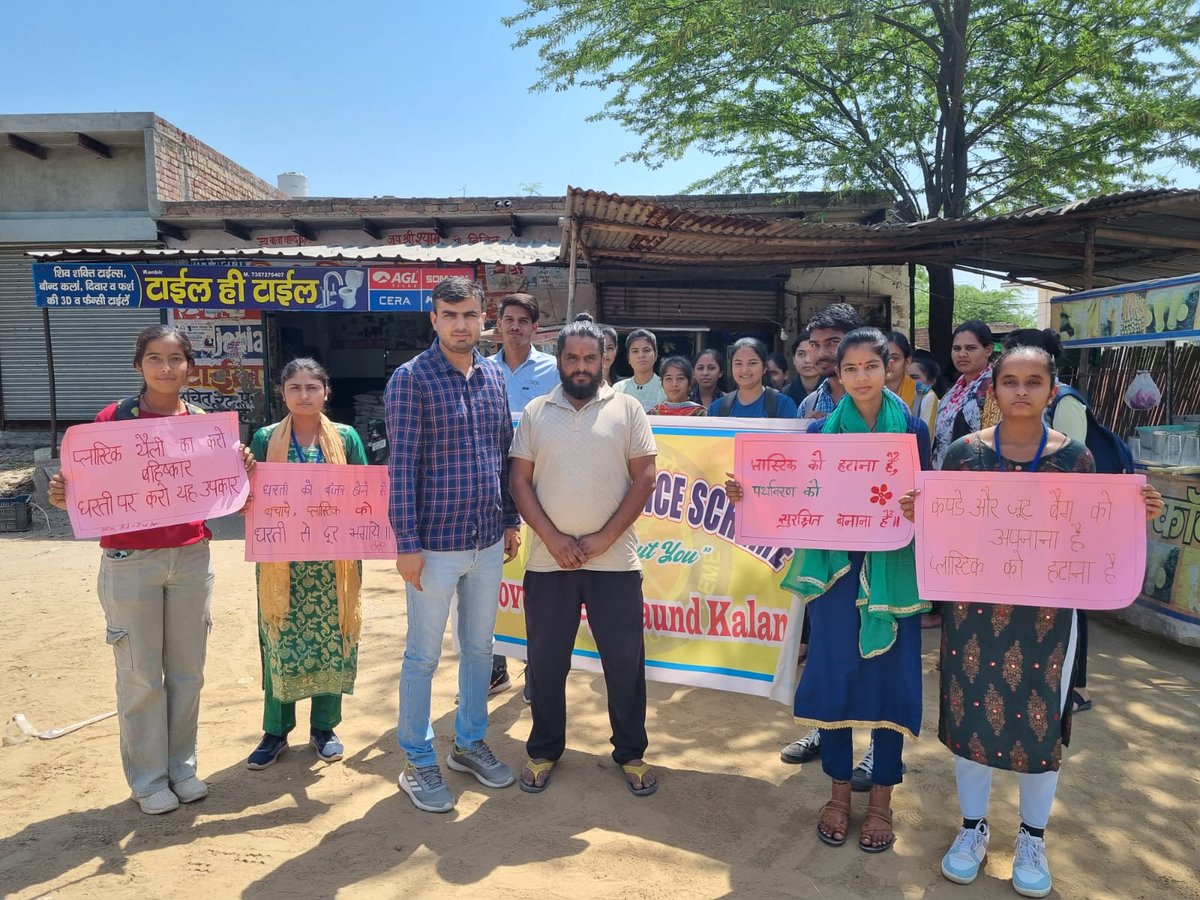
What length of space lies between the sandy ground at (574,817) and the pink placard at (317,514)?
101 cm

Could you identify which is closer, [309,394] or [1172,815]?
[1172,815]

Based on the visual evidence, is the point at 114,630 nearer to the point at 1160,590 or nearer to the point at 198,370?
the point at 1160,590

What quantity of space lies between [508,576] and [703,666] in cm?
116

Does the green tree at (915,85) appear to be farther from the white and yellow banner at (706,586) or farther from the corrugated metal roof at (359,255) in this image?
the white and yellow banner at (706,586)

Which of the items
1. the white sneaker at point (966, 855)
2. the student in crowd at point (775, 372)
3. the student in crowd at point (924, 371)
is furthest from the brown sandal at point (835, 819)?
the student in crowd at point (924, 371)

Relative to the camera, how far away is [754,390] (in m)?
4.27

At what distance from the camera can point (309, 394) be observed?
10.8 feet

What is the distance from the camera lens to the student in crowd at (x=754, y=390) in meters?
4.19

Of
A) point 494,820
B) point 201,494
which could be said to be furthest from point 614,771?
point 201,494

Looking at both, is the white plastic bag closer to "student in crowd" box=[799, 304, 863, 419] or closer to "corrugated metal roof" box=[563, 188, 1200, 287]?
"corrugated metal roof" box=[563, 188, 1200, 287]

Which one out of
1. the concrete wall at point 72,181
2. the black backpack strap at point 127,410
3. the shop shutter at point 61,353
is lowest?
the black backpack strap at point 127,410

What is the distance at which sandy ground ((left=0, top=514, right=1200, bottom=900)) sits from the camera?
8.44 ft

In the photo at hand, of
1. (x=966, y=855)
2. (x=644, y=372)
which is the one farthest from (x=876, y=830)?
(x=644, y=372)

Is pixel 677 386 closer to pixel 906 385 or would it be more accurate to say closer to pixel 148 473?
pixel 906 385
